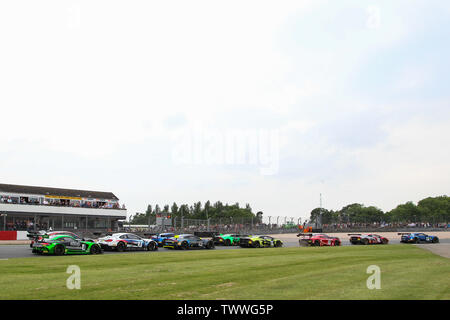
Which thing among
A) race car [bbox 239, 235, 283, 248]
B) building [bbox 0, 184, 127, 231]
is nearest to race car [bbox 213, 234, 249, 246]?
race car [bbox 239, 235, 283, 248]

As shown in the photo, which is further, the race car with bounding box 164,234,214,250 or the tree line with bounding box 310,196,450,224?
the tree line with bounding box 310,196,450,224

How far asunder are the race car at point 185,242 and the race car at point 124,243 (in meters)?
1.72

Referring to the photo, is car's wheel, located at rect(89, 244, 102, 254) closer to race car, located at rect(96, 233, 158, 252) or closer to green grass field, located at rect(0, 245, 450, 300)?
race car, located at rect(96, 233, 158, 252)

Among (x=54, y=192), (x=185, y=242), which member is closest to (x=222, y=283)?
(x=185, y=242)

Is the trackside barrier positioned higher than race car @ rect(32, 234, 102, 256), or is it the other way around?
race car @ rect(32, 234, 102, 256)

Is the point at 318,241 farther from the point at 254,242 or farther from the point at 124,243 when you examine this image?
the point at 124,243

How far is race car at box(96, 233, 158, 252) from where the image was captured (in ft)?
85.9

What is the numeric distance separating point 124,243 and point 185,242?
443cm

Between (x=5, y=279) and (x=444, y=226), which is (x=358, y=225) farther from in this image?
(x=5, y=279)

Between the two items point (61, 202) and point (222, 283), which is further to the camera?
point (61, 202)

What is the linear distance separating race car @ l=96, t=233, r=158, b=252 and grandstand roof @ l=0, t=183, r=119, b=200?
32.7m

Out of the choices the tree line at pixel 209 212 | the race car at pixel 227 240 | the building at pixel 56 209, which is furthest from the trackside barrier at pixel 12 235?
the tree line at pixel 209 212

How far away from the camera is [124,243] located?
2664 cm
